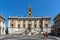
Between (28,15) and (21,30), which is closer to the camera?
(21,30)

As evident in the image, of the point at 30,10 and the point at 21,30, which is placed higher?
the point at 30,10

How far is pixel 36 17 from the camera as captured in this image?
10750 cm

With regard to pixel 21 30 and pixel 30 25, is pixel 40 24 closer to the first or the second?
pixel 30 25

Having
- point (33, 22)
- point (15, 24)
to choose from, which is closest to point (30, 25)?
point (33, 22)

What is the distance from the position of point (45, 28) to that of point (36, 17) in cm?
935

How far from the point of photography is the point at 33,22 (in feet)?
353

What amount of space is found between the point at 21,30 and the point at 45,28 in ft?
50.7

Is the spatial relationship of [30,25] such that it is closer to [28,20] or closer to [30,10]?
[28,20]

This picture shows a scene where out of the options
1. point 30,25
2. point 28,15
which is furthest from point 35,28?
point 28,15

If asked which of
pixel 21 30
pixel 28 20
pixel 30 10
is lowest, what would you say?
pixel 21 30

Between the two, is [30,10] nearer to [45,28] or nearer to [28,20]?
[28,20]

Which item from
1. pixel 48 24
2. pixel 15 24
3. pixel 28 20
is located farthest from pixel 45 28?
pixel 15 24

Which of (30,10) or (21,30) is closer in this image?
(21,30)

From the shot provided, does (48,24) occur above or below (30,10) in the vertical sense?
below
